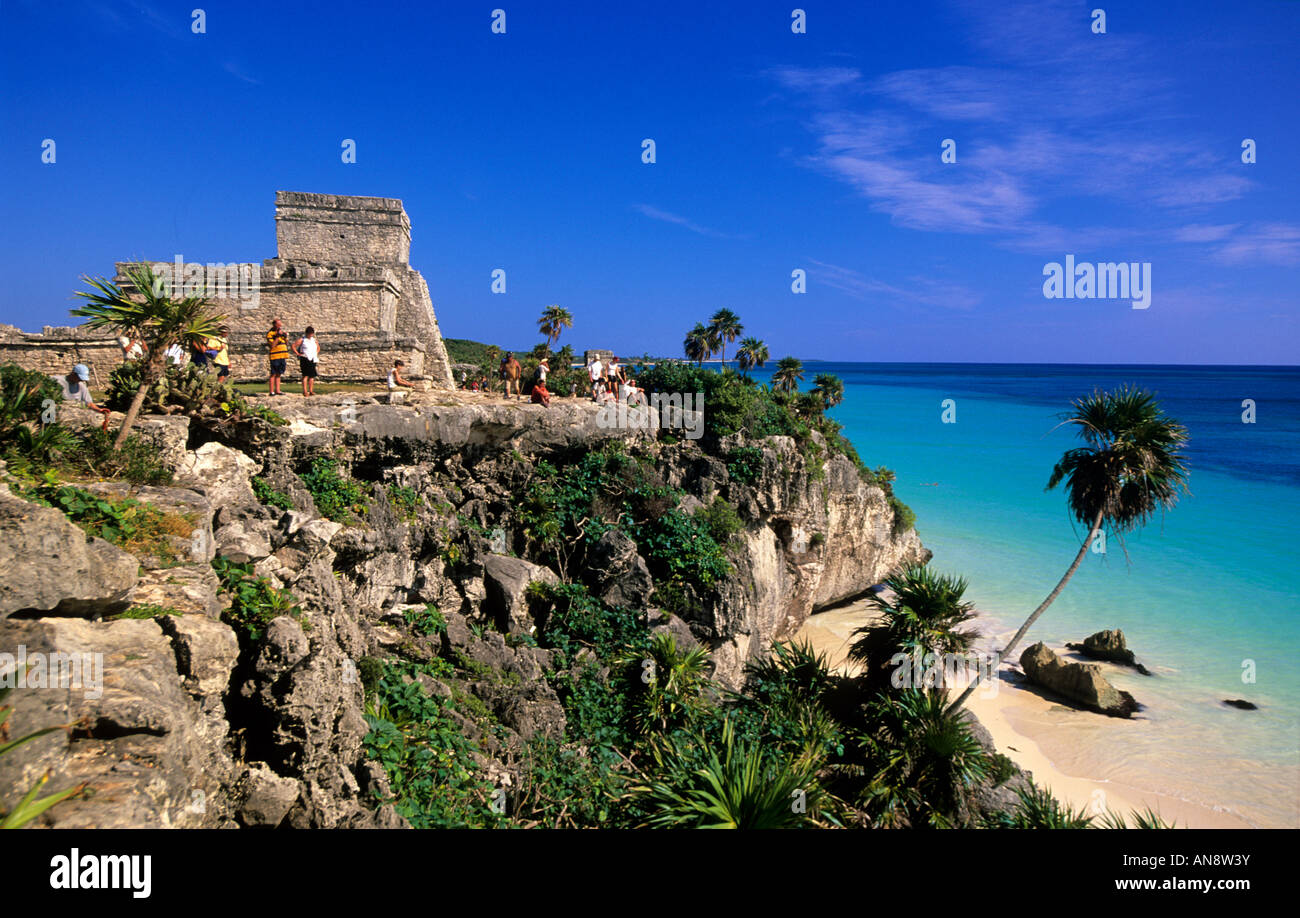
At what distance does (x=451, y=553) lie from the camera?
1125cm

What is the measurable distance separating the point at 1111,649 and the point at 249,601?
22783mm

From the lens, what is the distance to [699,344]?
41.3 metres

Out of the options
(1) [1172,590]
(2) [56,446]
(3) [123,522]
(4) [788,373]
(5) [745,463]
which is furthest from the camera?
(4) [788,373]

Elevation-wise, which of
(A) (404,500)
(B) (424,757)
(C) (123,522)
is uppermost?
(C) (123,522)

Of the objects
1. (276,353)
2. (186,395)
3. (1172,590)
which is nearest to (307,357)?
(276,353)

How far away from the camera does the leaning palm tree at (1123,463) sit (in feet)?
35.3

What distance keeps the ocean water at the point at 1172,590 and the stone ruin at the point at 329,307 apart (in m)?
13.6

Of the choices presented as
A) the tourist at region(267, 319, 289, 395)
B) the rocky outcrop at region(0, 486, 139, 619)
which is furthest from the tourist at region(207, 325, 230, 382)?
the rocky outcrop at region(0, 486, 139, 619)

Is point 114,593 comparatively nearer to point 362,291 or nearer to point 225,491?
point 225,491

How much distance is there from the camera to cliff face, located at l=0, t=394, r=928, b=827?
383cm

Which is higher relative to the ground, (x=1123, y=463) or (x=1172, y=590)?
(x=1123, y=463)

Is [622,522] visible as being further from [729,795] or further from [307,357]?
[729,795]

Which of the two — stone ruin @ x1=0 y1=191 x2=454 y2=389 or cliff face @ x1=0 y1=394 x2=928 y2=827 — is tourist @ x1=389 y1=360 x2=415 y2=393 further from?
cliff face @ x1=0 y1=394 x2=928 y2=827

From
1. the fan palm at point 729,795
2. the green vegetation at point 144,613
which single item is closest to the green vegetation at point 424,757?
the fan palm at point 729,795
